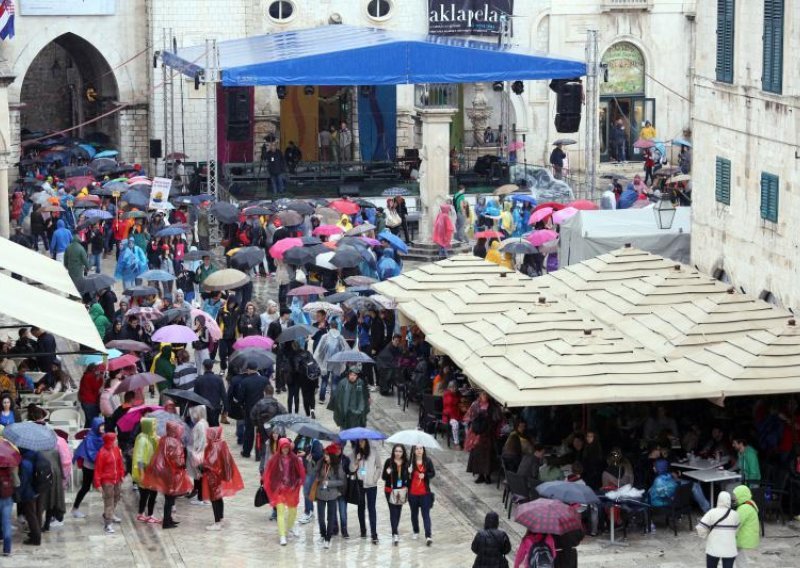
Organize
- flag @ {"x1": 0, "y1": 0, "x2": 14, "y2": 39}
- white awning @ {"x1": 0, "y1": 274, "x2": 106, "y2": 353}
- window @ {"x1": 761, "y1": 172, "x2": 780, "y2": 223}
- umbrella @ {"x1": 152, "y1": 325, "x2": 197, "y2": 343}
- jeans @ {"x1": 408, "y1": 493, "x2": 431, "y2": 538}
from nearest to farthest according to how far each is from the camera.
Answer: jeans @ {"x1": 408, "y1": 493, "x2": 431, "y2": 538} < white awning @ {"x1": 0, "y1": 274, "x2": 106, "y2": 353} < umbrella @ {"x1": 152, "y1": 325, "x2": 197, "y2": 343} < window @ {"x1": 761, "y1": 172, "x2": 780, "y2": 223} < flag @ {"x1": 0, "y1": 0, "x2": 14, "y2": 39}

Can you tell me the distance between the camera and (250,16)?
4866 centimetres

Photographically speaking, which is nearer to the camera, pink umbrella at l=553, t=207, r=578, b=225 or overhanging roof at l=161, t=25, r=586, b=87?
pink umbrella at l=553, t=207, r=578, b=225

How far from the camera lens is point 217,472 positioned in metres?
20.7

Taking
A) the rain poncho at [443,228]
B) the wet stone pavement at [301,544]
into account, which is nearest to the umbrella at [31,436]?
the wet stone pavement at [301,544]

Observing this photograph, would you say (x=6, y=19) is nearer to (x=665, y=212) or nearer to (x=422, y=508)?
(x=665, y=212)

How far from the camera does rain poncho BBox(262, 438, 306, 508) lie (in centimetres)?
1992

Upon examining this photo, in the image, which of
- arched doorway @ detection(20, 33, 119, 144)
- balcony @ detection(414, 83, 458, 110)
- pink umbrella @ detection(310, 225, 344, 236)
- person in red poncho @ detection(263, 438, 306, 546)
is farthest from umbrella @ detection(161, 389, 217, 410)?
arched doorway @ detection(20, 33, 119, 144)

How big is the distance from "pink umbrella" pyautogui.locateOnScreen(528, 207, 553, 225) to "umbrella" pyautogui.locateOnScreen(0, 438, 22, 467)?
57.3 ft

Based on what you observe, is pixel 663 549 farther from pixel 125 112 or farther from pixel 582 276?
pixel 125 112

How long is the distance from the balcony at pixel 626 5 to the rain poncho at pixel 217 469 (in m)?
31.9

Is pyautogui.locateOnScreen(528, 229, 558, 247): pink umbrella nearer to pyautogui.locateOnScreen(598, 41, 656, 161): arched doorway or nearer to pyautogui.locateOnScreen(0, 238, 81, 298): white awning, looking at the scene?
pyautogui.locateOnScreen(0, 238, 81, 298): white awning

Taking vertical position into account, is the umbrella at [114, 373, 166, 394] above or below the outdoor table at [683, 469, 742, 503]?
above

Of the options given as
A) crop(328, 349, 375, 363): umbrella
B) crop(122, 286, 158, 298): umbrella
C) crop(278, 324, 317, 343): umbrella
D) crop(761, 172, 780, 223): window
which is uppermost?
crop(761, 172, 780, 223): window

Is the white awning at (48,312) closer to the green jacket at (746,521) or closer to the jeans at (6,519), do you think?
the jeans at (6,519)
